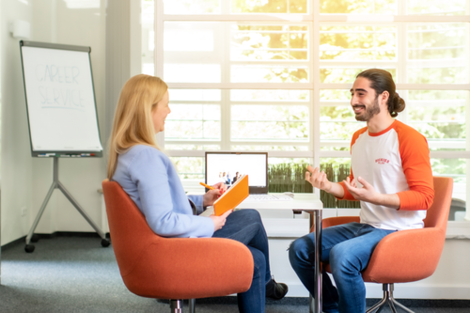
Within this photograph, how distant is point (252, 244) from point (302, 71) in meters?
1.26

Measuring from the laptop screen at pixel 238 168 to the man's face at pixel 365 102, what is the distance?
591 millimetres

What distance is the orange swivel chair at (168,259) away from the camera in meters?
1.34

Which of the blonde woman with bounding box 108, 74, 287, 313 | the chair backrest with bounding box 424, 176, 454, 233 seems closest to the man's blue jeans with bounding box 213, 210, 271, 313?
the blonde woman with bounding box 108, 74, 287, 313

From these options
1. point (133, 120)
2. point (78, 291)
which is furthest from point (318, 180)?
point (78, 291)

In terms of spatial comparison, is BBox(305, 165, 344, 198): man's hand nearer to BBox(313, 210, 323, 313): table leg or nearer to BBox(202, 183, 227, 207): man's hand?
BBox(313, 210, 323, 313): table leg

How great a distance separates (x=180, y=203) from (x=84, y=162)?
329cm

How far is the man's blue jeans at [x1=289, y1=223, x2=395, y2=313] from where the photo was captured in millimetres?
1653

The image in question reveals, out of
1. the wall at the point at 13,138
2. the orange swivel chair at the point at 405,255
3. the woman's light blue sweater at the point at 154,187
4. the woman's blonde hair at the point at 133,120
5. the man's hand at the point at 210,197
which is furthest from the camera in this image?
the wall at the point at 13,138

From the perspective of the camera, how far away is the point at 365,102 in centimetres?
193

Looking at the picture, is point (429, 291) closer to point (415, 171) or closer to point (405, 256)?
point (405, 256)

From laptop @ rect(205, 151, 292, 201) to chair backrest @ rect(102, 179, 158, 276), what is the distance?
94 centimetres

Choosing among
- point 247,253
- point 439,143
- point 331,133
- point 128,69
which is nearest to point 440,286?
point 439,143

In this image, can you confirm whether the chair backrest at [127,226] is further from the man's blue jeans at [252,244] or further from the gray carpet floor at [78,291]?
the gray carpet floor at [78,291]

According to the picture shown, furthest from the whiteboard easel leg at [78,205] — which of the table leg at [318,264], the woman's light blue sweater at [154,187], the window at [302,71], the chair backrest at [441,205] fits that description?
the chair backrest at [441,205]
